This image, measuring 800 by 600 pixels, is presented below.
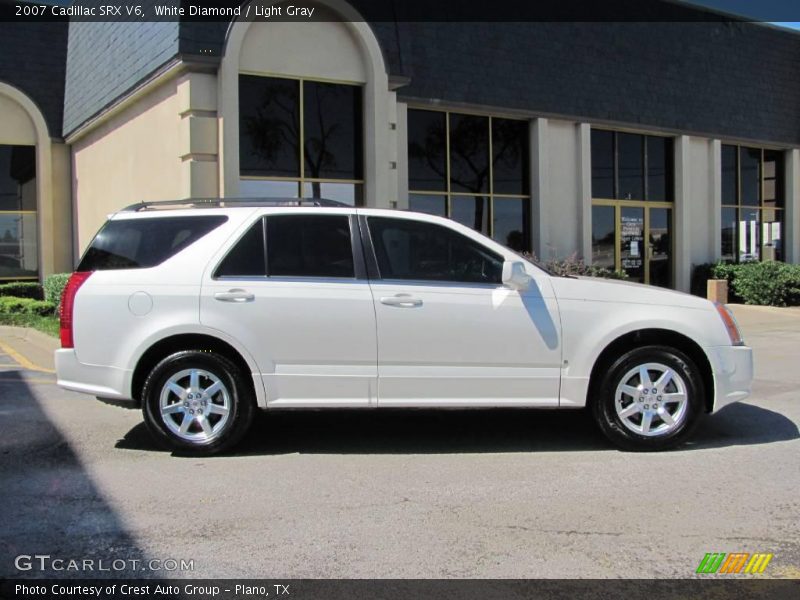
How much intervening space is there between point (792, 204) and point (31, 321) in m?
19.8

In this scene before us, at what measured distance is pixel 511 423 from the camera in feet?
22.3

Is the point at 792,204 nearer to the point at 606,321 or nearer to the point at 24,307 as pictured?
the point at 606,321

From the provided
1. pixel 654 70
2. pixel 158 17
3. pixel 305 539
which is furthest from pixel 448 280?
pixel 654 70

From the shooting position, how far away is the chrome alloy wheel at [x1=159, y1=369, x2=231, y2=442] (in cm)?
561

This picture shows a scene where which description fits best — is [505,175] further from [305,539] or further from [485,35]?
[305,539]

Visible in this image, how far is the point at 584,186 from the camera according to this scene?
55.7 feet

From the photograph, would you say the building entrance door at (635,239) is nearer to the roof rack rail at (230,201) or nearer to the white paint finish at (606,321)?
the white paint finish at (606,321)

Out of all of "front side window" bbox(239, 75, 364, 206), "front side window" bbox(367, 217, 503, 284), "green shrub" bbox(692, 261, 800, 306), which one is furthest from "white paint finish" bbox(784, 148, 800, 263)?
"front side window" bbox(367, 217, 503, 284)

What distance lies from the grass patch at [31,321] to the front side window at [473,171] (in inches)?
278

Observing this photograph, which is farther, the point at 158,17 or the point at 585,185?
the point at 585,185

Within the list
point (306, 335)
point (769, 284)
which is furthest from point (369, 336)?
point (769, 284)

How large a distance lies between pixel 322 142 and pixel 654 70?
9670mm

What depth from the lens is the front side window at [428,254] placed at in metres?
5.73

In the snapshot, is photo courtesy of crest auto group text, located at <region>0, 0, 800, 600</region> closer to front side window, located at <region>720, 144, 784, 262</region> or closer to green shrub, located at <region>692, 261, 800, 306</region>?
Answer: green shrub, located at <region>692, 261, 800, 306</region>
